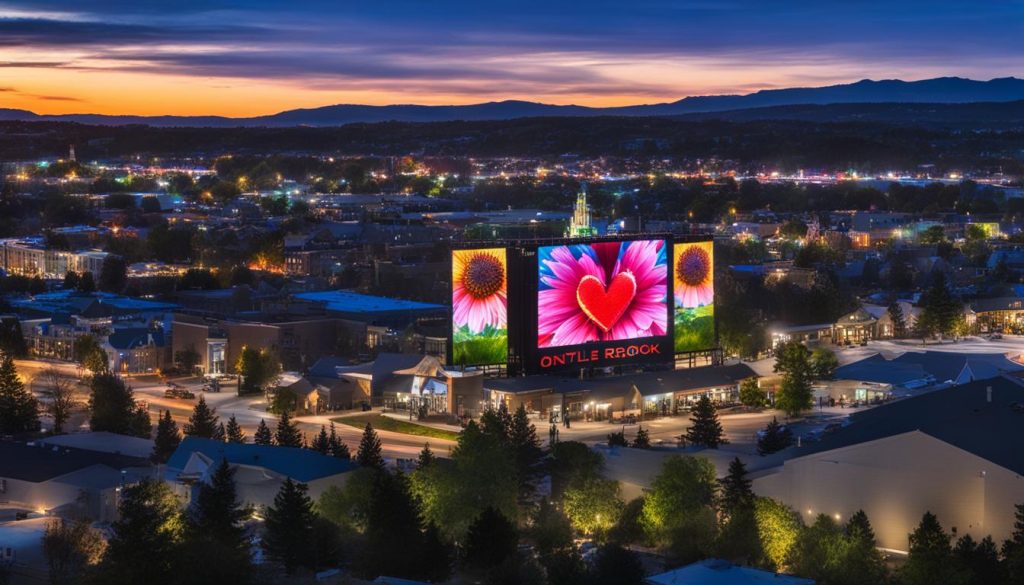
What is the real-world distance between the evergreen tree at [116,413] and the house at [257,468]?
13.3 feet

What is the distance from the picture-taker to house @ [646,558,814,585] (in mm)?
17953

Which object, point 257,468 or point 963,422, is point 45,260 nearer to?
point 257,468

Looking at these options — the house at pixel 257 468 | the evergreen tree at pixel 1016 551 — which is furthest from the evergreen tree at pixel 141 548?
the evergreen tree at pixel 1016 551

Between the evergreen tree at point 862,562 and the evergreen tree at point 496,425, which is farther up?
the evergreen tree at point 496,425

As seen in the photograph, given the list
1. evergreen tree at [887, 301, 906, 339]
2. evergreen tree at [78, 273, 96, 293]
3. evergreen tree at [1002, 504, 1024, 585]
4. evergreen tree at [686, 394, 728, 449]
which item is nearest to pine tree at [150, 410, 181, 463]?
evergreen tree at [686, 394, 728, 449]

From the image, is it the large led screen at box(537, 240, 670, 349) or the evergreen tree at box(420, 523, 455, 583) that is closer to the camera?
the evergreen tree at box(420, 523, 455, 583)

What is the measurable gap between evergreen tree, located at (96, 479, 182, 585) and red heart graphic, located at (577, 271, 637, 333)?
484 inches

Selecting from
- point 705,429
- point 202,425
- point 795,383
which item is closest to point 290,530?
point 202,425

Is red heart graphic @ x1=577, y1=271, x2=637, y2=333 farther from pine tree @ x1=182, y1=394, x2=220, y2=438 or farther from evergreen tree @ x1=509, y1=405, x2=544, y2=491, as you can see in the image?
pine tree @ x1=182, y1=394, x2=220, y2=438

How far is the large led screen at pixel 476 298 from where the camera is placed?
98.0 ft

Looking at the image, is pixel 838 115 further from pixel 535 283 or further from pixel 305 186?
pixel 535 283

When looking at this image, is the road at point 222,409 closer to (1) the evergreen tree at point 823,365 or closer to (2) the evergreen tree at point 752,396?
(2) the evergreen tree at point 752,396

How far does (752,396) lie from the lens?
3159cm

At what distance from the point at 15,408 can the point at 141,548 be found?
11729mm
